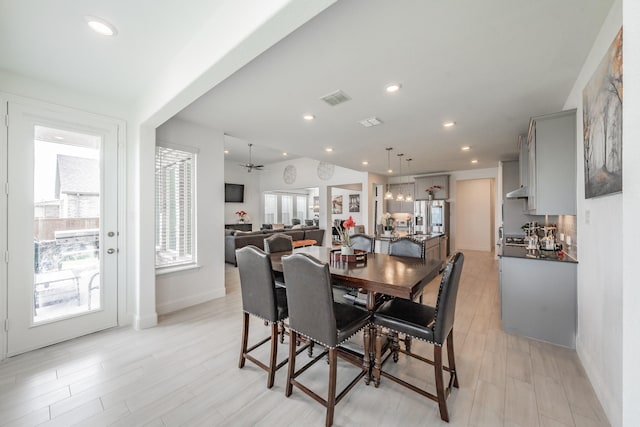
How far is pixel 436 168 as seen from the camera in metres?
7.20

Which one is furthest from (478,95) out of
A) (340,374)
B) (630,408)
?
(340,374)

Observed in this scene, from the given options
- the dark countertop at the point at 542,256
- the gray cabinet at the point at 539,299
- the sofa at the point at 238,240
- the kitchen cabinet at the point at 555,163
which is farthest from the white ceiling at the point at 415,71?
the sofa at the point at 238,240

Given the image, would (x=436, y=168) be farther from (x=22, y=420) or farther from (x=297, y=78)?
(x=22, y=420)

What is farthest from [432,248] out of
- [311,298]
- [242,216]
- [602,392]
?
[242,216]

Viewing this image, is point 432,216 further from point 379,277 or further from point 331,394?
point 331,394

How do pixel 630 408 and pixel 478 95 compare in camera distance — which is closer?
pixel 630 408

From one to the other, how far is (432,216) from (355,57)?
6.35 m

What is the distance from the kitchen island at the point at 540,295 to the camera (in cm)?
242

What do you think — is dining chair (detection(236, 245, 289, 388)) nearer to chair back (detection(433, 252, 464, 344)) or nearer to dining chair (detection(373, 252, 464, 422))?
dining chair (detection(373, 252, 464, 422))

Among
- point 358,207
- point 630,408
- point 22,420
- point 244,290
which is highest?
point 358,207

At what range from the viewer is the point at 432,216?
24.4 feet

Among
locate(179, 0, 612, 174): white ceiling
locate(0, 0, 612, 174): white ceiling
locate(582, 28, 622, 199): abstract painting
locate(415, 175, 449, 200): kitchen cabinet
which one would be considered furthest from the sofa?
locate(582, 28, 622, 199): abstract painting

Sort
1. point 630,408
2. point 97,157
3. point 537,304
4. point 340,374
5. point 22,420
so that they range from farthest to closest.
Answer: point 97,157 < point 537,304 < point 340,374 < point 22,420 < point 630,408

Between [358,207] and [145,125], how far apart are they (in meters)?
8.30
